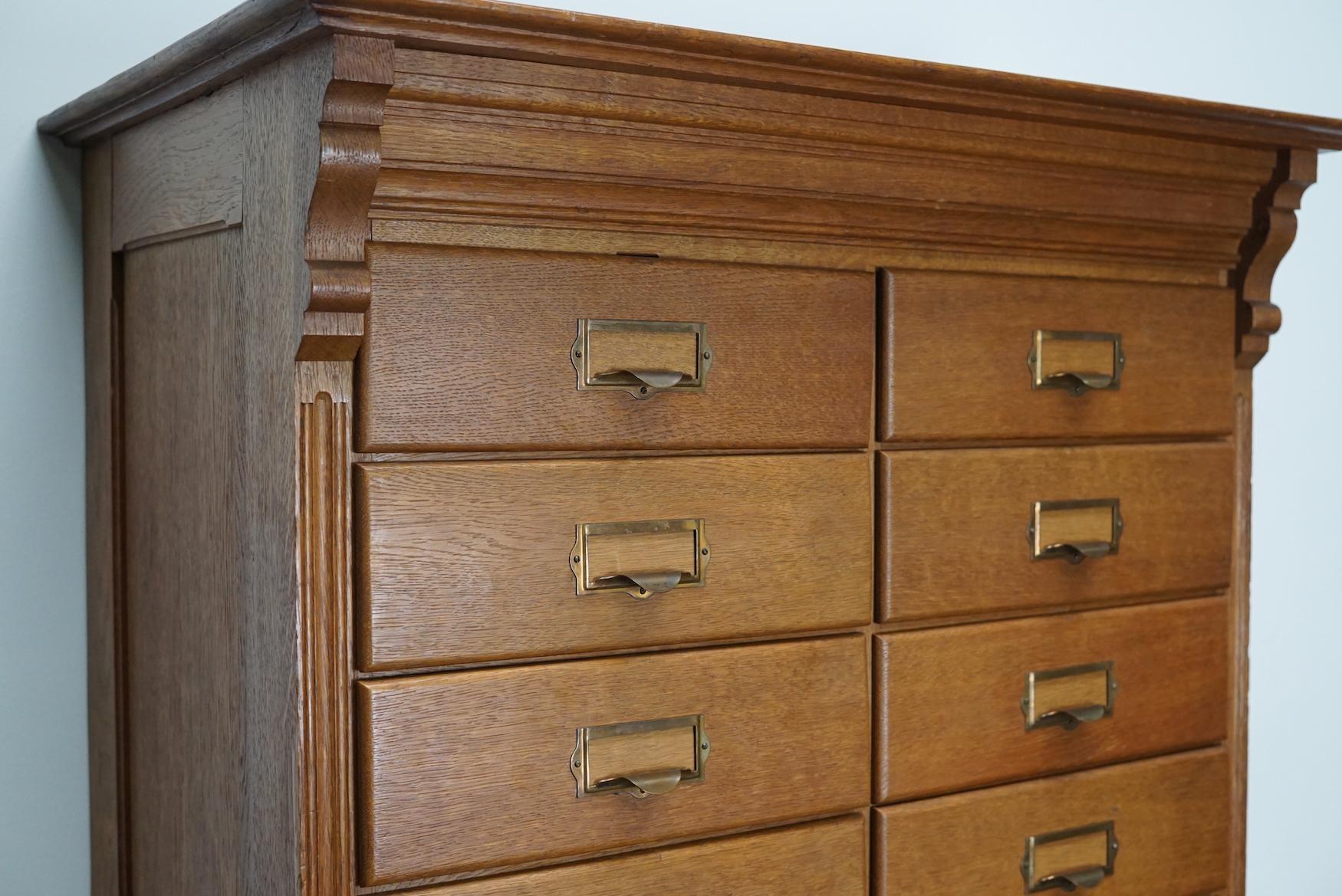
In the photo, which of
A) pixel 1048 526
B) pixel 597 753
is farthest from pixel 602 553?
pixel 1048 526

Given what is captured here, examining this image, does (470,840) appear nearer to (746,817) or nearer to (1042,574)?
(746,817)

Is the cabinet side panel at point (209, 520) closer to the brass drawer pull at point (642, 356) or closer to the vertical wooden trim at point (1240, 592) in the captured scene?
the brass drawer pull at point (642, 356)

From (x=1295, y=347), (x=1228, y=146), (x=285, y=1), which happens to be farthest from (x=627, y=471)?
(x=1295, y=347)

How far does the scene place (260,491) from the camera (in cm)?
106

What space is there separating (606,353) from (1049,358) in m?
0.50

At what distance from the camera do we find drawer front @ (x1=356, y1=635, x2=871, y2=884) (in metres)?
1.04

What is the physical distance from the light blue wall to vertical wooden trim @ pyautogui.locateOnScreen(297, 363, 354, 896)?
0.61 m

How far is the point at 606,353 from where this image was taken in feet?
3.67

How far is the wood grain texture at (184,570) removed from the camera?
1.13 meters

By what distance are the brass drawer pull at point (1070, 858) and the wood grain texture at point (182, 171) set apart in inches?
38.3

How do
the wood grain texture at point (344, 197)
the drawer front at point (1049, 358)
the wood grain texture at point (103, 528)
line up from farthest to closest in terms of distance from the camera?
the wood grain texture at point (103, 528)
the drawer front at point (1049, 358)
the wood grain texture at point (344, 197)

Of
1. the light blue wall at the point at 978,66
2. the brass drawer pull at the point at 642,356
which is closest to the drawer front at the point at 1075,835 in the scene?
the brass drawer pull at the point at 642,356

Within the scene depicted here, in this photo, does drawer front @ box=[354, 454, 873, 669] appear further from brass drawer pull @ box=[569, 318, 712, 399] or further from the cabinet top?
the cabinet top

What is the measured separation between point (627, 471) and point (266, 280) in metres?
0.32
